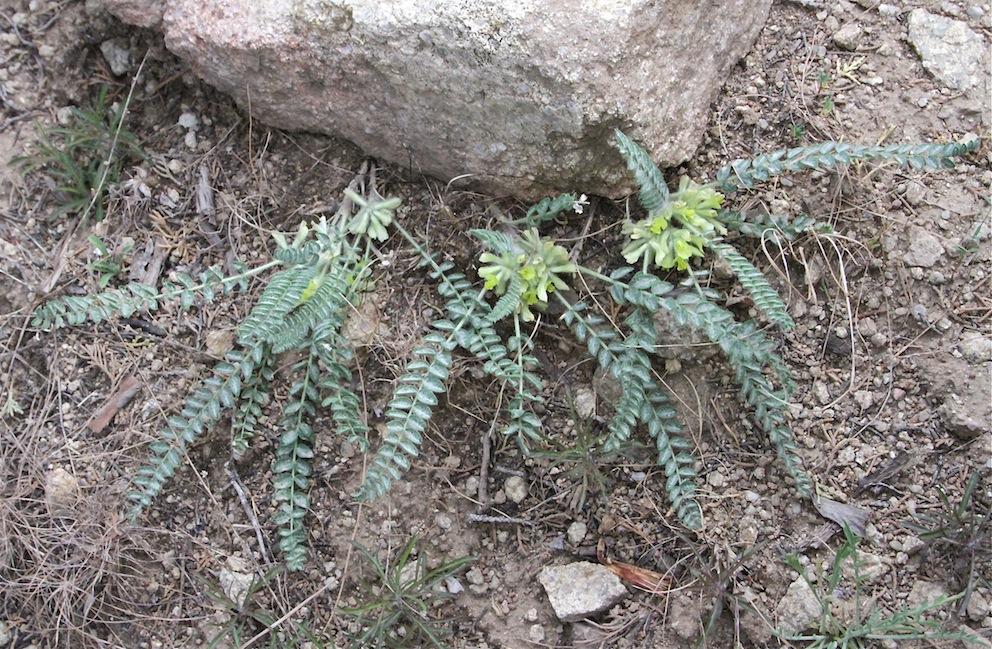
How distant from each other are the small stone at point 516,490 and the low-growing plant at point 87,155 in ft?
5.78

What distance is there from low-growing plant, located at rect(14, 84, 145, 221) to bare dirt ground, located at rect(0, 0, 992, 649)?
0.29ft

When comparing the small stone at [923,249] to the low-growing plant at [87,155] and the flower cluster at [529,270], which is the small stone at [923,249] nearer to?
the flower cluster at [529,270]

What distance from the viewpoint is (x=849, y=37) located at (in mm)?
2809

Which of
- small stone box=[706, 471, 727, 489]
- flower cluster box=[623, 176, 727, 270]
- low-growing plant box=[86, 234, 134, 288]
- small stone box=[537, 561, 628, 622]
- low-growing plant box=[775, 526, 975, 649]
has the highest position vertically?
flower cluster box=[623, 176, 727, 270]

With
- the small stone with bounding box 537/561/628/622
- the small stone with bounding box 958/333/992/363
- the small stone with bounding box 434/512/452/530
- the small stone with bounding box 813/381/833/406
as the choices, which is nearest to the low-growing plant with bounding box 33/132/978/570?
the small stone with bounding box 813/381/833/406

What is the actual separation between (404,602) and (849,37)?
7.63ft

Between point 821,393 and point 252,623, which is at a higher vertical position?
point 821,393

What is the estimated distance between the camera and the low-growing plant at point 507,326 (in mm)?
2516

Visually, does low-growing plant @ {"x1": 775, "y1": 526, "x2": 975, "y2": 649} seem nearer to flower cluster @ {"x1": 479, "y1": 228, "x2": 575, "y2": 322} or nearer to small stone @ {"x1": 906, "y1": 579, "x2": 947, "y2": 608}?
small stone @ {"x1": 906, "y1": 579, "x2": 947, "y2": 608}

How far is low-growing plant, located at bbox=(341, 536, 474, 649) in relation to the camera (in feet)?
8.56

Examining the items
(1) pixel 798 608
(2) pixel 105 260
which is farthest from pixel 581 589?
(2) pixel 105 260

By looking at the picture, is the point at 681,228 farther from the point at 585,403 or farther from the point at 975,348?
the point at 975,348

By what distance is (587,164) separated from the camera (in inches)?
105

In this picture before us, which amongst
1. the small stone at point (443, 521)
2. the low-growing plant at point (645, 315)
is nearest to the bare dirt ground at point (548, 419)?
the small stone at point (443, 521)
